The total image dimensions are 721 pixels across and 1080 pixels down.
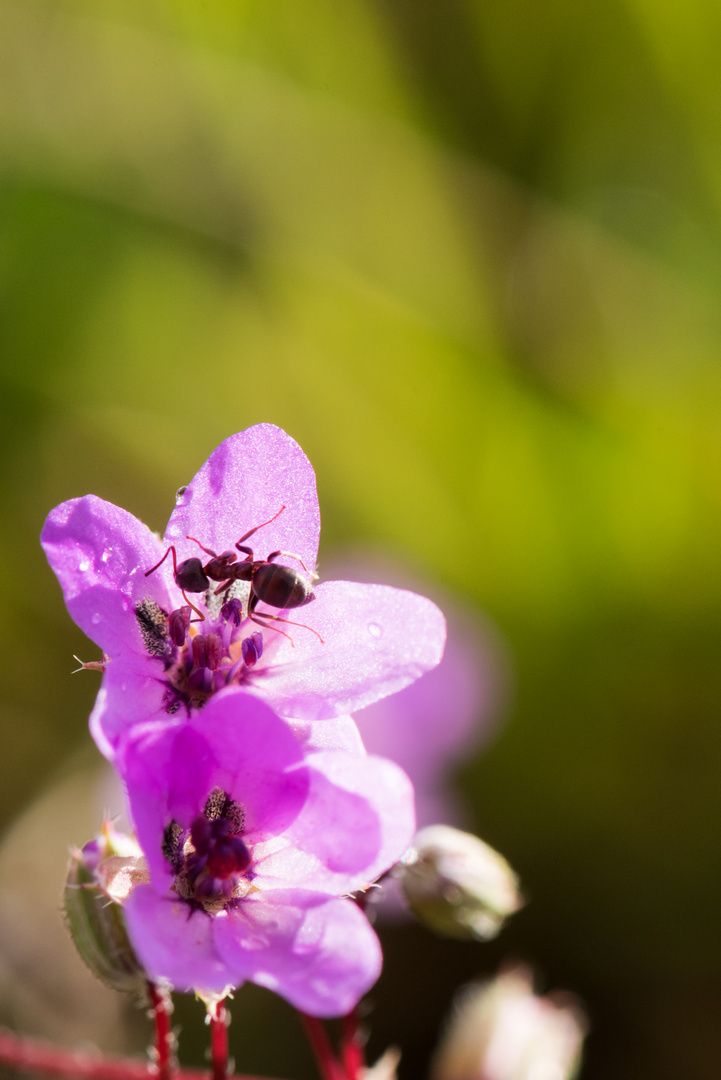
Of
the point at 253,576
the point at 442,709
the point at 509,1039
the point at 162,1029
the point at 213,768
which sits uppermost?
the point at 442,709

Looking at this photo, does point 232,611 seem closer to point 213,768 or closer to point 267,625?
point 267,625

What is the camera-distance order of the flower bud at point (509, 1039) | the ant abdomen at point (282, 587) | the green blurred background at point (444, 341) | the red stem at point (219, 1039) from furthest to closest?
the green blurred background at point (444, 341), the flower bud at point (509, 1039), the ant abdomen at point (282, 587), the red stem at point (219, 1039)

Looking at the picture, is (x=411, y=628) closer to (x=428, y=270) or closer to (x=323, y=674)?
(x=323, y=674)

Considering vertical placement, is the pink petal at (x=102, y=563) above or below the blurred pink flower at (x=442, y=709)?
below

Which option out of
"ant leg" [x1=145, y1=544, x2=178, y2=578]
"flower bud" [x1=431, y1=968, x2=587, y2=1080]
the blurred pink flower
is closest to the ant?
"ant leg" [x1=145, y1=544, x2=178, y2=578]

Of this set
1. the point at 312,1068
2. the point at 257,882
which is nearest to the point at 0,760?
the point at 312,1068

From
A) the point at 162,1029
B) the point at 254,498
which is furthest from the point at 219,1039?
the point at 254,498

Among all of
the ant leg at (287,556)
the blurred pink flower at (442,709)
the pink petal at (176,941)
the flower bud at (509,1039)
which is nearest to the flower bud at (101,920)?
the pink petal at (176,941)

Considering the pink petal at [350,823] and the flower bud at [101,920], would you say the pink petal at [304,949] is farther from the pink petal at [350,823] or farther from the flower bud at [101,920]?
the flower bud at [101,920]
